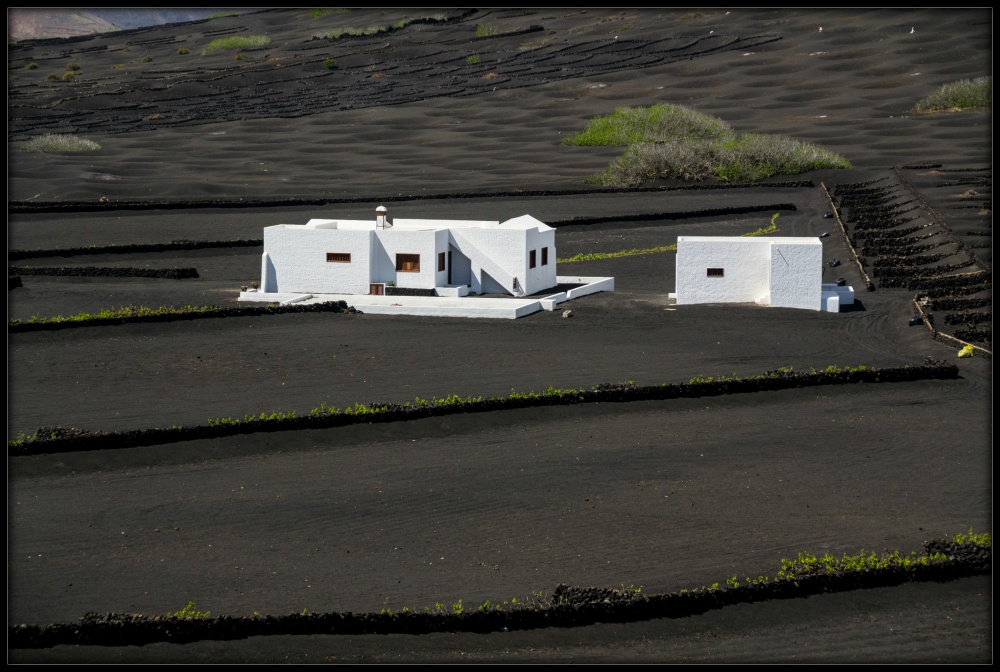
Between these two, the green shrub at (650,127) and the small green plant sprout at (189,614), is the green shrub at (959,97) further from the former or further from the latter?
the small green plant sprout at (189,614)

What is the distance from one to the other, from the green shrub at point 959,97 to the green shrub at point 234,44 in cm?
7150

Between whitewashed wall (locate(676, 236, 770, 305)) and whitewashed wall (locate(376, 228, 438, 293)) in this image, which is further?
whitewashed wall (locate(376, 228, 438, 293))

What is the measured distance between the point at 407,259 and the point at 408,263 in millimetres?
135

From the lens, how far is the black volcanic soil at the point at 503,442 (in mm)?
18188

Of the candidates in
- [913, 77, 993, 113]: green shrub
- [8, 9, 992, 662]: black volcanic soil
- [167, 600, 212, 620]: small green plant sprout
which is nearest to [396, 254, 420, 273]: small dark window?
[8, 9, 992, 662]: black volcanic soil

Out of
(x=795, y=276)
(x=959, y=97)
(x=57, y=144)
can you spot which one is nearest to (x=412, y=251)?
(x=795, y=276)

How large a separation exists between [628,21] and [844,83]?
113 ft

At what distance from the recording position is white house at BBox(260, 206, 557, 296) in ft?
137

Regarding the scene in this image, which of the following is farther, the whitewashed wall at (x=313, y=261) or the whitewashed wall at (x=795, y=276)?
the whitewashed wall at (x=313, y=261)

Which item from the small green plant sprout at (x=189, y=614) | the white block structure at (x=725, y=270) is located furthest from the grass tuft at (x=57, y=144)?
the small green plant sprout at (x=189, y=614)

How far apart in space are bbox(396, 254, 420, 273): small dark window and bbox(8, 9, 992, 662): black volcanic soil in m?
3.82

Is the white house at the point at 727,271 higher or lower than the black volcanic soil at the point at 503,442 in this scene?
higher

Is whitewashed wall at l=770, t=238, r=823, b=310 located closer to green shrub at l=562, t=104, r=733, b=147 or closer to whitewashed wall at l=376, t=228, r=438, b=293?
whitewashed wall at l=376, t=228, r=438, b=293

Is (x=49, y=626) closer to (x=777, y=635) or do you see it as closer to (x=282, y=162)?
(x=777, y=635)
